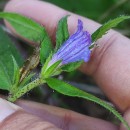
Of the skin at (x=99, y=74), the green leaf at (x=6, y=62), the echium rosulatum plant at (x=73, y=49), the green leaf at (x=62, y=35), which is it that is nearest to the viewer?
the echium rosulatum plant at (x=73, y=49)

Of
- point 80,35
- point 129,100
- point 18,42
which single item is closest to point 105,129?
point 129,100

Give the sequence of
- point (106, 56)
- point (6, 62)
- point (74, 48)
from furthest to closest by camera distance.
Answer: point (106, 56) → point (6, 62) → point (74, 48)

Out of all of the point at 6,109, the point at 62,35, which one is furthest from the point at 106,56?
the point at 6,109

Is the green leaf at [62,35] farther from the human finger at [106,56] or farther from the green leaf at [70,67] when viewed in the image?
the human finger at [106,56]

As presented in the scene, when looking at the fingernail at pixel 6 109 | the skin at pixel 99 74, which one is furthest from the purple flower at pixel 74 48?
the skin at pixel 99 74

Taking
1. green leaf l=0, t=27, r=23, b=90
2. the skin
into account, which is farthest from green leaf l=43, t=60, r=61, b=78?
the skin

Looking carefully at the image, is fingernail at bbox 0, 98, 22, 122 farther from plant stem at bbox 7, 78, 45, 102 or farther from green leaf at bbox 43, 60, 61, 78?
green leaf at bbox 43, 60, 61, 78

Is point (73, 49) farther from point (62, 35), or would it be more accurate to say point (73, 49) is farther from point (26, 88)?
point (26, 88)
